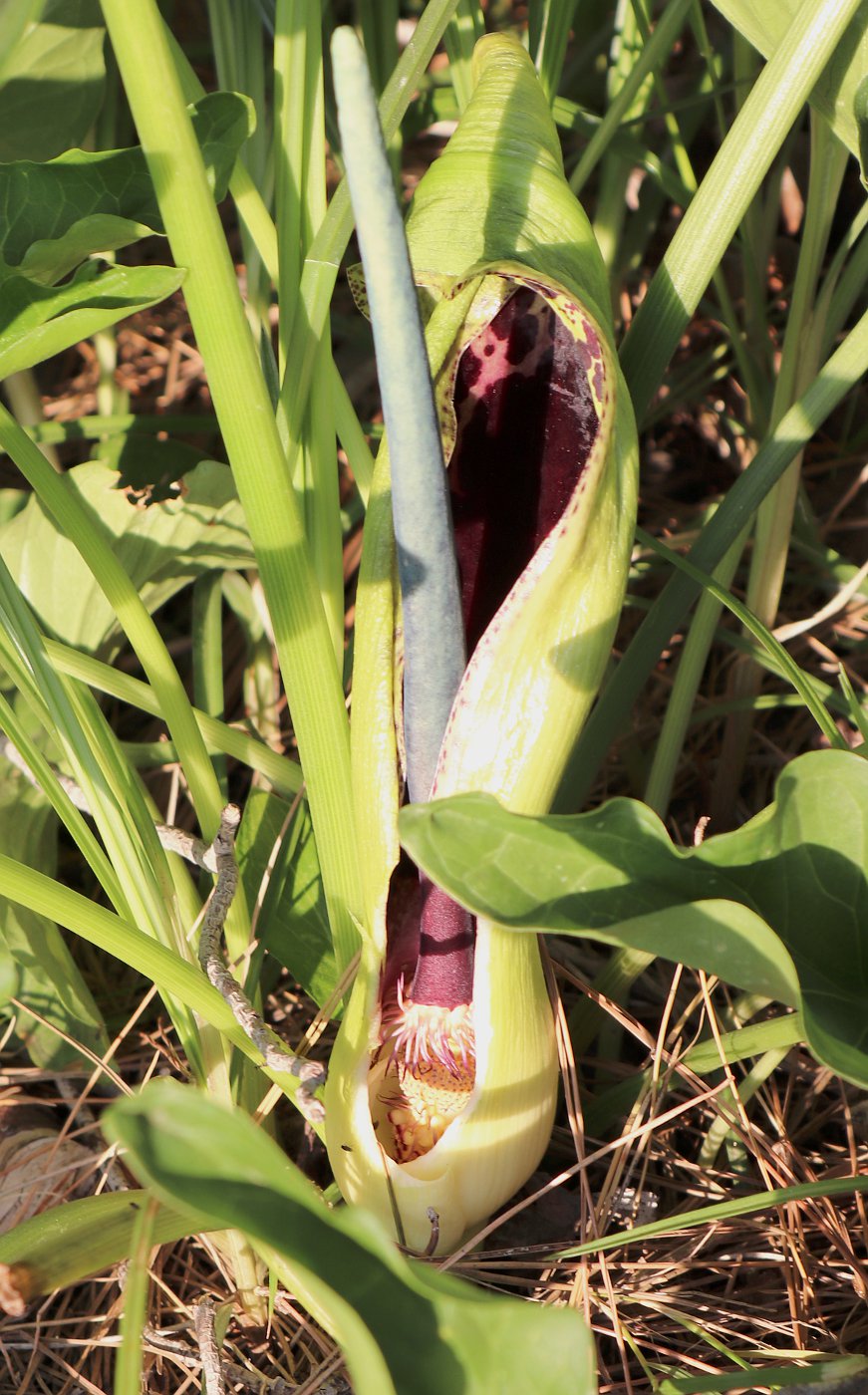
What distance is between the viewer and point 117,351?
108 centimetres

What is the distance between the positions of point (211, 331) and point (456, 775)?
0.19 metres

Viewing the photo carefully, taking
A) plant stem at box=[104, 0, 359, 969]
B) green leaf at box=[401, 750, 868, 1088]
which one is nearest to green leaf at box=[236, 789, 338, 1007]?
plant stem at box=[104, 0, 359, 969]

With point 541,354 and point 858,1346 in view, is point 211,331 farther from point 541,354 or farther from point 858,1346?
point 858,1346

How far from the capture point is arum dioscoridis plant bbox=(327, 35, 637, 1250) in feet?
1.40

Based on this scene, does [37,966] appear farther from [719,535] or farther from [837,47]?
[837,47]

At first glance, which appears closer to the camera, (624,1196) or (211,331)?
(211,331)

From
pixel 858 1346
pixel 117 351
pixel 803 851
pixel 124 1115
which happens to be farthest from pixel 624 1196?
pixel 117 351

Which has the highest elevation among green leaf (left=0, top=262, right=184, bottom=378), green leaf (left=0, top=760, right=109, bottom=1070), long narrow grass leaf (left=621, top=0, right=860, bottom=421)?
long narrow grass leaf (left=621, top=0, right=860, bottom=421)

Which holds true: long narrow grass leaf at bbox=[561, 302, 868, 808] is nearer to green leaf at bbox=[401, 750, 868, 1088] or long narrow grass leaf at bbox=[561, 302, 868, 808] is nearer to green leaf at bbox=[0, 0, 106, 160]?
green leaf at bbox=[401, 750, 868, 1088]

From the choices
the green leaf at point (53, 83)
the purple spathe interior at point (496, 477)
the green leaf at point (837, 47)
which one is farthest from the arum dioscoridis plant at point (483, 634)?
the green leaf at point (53, 83)

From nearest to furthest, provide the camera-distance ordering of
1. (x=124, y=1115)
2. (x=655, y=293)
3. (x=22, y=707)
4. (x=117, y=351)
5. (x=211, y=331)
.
→ (x=124, y=1115), (x=211, y=331), (x=655, y=293), (x=22, y=707), (x=117, y=351)

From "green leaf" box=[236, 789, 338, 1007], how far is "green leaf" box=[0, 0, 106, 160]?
1.34 ft

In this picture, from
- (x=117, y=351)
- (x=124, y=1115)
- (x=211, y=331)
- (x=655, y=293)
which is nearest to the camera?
(x=124, y=1115)

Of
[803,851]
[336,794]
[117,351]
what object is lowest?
[117,351]
